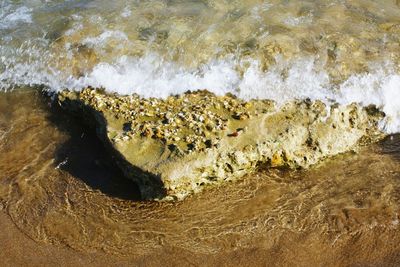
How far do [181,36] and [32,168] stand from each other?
10.2 feet

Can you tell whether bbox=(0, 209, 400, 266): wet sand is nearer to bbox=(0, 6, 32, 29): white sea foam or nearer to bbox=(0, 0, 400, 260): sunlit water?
bbox=(0, 0, 400, 260): sunlit water

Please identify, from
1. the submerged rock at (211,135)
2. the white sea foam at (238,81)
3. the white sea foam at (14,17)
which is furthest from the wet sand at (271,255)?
the white sea foam at (14,17)

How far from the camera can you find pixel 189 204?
5230 mm

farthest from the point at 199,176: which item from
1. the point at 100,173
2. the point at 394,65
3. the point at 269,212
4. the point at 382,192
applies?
the point at 394,65

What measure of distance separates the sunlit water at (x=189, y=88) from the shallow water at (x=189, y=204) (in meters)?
0.01

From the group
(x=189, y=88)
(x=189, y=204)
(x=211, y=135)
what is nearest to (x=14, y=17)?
(x=189, y=88)

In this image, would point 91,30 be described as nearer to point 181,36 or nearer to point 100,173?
point 181,36

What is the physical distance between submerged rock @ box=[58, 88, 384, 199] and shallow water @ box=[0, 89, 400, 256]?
0.19 meters

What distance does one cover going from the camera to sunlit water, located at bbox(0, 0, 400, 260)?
498 centimetres

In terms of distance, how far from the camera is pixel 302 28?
7.34m

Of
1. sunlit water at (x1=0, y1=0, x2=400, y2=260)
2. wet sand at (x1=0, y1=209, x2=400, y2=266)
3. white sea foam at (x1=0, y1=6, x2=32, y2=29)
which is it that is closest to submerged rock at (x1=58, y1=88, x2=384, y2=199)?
sunlit water at (x1=0, y1=0, x2=400, y2=260)

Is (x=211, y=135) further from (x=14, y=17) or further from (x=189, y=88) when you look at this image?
(x=14, y=17)

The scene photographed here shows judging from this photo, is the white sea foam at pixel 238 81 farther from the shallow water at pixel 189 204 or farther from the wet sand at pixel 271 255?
the wet sand at pixel 271 255

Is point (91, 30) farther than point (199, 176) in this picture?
Yes
